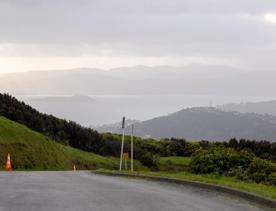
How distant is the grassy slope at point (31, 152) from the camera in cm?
4209

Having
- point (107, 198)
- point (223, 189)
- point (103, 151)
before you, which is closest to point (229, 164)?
point (223, 189)

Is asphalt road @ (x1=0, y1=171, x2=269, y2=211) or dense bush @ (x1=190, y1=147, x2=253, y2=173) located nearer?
asphalt road @ (x1=0, y1=171, x2=269, y2=211)

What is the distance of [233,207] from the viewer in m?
14.1

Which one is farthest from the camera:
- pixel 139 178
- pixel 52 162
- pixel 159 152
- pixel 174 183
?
pixel 159 152

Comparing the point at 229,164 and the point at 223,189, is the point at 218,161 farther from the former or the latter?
the point at 223,189

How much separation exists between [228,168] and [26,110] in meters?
35.8

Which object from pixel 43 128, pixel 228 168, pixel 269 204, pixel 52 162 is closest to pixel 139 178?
pixel 228 168

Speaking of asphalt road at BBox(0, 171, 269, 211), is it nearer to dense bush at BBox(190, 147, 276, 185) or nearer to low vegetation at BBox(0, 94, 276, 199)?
low vegetation at BBox(0, 94, 276, 199)

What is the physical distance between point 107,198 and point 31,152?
2968 cm

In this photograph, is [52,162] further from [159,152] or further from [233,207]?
[233,207]

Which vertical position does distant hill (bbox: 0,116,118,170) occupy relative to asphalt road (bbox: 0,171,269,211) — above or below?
above

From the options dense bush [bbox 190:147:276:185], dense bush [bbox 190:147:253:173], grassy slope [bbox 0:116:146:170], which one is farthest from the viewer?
grassy slope [bbox 0:116:146:170]

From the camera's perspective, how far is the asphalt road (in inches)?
526

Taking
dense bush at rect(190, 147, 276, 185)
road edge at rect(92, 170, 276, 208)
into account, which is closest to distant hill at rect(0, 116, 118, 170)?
dense bush at rect(190, 147, 276, 185)
